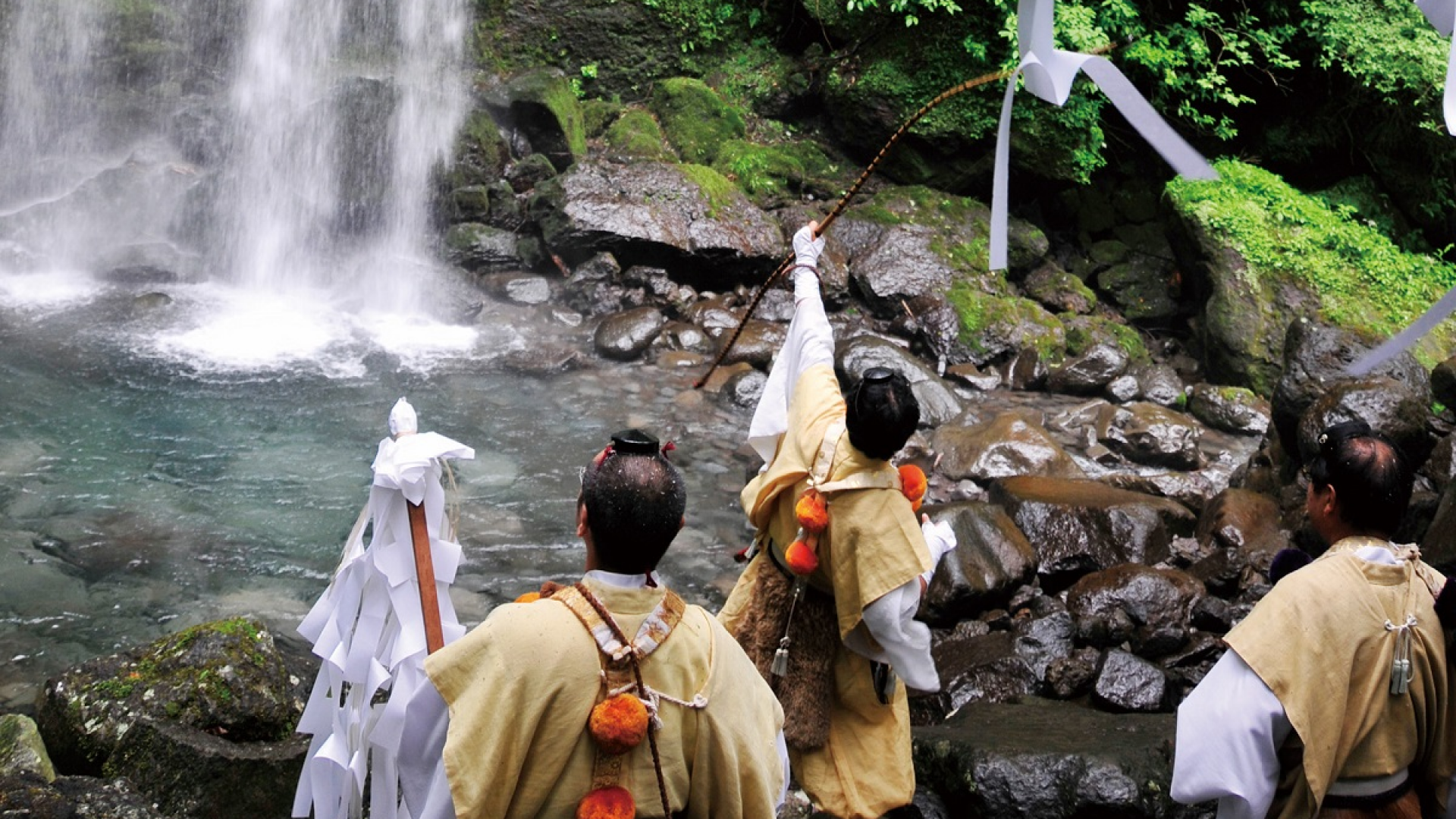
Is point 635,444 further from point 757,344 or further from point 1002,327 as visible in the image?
point 1002,327

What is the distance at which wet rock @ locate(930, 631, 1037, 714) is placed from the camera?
5852mm

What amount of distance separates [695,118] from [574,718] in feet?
42.7

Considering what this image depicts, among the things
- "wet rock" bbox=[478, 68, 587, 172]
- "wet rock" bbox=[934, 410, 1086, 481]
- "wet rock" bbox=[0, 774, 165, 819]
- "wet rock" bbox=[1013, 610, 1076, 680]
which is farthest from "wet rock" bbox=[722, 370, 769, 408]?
"wet rock" bbox=[0, 774, 165, 819]

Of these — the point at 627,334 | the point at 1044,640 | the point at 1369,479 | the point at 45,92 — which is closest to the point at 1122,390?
the point at 627,334

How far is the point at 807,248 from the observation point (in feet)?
15.1

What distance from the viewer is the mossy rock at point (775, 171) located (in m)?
13.8

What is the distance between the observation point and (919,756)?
4.56 metres

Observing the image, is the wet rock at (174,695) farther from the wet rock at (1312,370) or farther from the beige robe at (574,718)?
the wet rock at (1312,370)

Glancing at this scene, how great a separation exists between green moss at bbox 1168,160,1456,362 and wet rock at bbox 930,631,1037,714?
6913mm

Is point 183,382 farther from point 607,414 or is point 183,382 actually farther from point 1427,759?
point 1427,759

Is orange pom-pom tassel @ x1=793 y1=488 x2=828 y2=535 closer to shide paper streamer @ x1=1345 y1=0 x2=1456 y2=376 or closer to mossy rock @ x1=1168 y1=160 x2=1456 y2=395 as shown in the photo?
shide paper streamer @ x1=1345 y1=0 x2=1456 y2=376

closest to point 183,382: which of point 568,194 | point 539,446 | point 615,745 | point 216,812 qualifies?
point 539,446

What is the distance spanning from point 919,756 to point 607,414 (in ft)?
18.4

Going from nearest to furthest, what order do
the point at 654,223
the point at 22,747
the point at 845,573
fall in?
the point at 845,573
the point at 22,747
the point at 654,223
